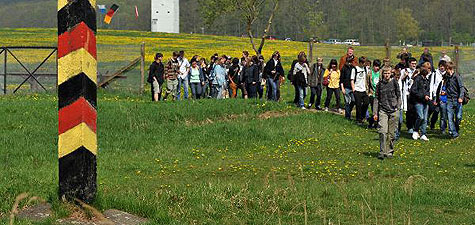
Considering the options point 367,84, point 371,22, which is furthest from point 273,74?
point 371,22

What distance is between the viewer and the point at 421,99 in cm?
2089

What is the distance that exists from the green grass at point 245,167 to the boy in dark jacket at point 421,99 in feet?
1.60

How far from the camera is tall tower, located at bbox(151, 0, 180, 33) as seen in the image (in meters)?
131

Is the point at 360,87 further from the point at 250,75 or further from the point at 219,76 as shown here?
the point at 219,76

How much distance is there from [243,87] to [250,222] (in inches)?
850

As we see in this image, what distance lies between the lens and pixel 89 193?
7.18 metres

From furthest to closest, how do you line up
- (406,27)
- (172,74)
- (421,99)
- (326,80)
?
(406,27) < (172,74) < (326,80) < (421,99)

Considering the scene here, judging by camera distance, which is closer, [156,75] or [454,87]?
[454,87]

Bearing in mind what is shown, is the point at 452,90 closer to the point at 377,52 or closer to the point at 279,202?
the point at 279,202

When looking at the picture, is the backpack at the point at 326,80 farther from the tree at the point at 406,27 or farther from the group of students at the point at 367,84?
the tree at the point at 406,27

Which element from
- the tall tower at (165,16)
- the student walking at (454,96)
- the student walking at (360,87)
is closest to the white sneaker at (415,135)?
the student walking at (454,96)

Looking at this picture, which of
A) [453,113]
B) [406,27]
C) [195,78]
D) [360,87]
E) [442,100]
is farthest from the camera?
[406,27]

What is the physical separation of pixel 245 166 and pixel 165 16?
117837 mm

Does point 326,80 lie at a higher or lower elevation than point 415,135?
higher
